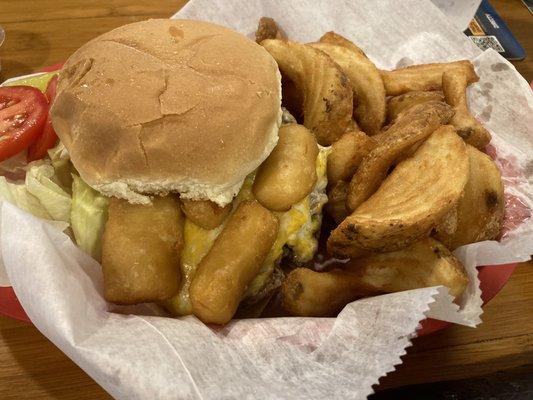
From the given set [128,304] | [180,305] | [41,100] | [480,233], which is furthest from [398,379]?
[41,100]

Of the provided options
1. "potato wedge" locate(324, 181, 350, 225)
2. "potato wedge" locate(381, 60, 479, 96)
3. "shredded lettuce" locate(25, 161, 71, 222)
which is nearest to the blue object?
"potato wedge" locate(381, 60, 479, 96)

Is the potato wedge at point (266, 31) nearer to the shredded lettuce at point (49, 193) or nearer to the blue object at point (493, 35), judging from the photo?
the shredded lettuce at point (49, 193)

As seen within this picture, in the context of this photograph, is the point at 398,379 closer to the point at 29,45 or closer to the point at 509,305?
the point at 509,305

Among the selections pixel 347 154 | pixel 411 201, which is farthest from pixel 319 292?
pixel 347 154

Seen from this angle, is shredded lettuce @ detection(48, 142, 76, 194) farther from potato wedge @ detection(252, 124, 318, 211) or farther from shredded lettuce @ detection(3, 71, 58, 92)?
potato wedge @ detection(252, 124, 318, 211)

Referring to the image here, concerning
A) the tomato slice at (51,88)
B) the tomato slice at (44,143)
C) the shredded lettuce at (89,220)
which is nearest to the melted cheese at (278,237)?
the shredded lettuce at (89,220)

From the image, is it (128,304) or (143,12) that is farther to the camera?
(143,12)
